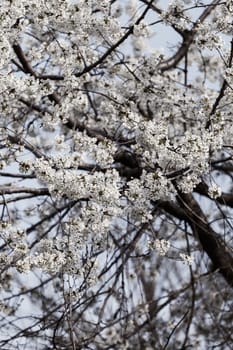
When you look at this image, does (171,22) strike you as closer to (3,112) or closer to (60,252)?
(3,112)

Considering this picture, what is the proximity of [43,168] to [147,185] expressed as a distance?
55 centimetres

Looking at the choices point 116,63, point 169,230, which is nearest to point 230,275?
point 169,230

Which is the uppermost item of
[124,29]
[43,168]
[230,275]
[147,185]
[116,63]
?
[116,63]

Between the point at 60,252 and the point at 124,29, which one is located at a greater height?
the point at 124,29

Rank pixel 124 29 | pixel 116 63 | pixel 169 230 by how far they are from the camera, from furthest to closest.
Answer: pixel 169 230 < pixel 116 63 < pixel 124 29

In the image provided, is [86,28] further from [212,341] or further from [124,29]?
[212,341]

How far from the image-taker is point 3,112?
168 inches

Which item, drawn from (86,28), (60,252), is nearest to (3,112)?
(86,28)

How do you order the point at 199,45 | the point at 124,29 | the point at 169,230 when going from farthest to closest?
1. the point at 169,230
2. the point at 124,29
3. the point at 199,45

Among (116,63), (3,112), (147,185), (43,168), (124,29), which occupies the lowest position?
(147,185)

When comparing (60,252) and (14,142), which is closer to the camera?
(60,252)

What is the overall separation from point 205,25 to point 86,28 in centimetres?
76

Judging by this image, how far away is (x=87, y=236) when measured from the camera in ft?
12.5

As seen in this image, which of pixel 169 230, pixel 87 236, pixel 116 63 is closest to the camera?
pixel 87 236
